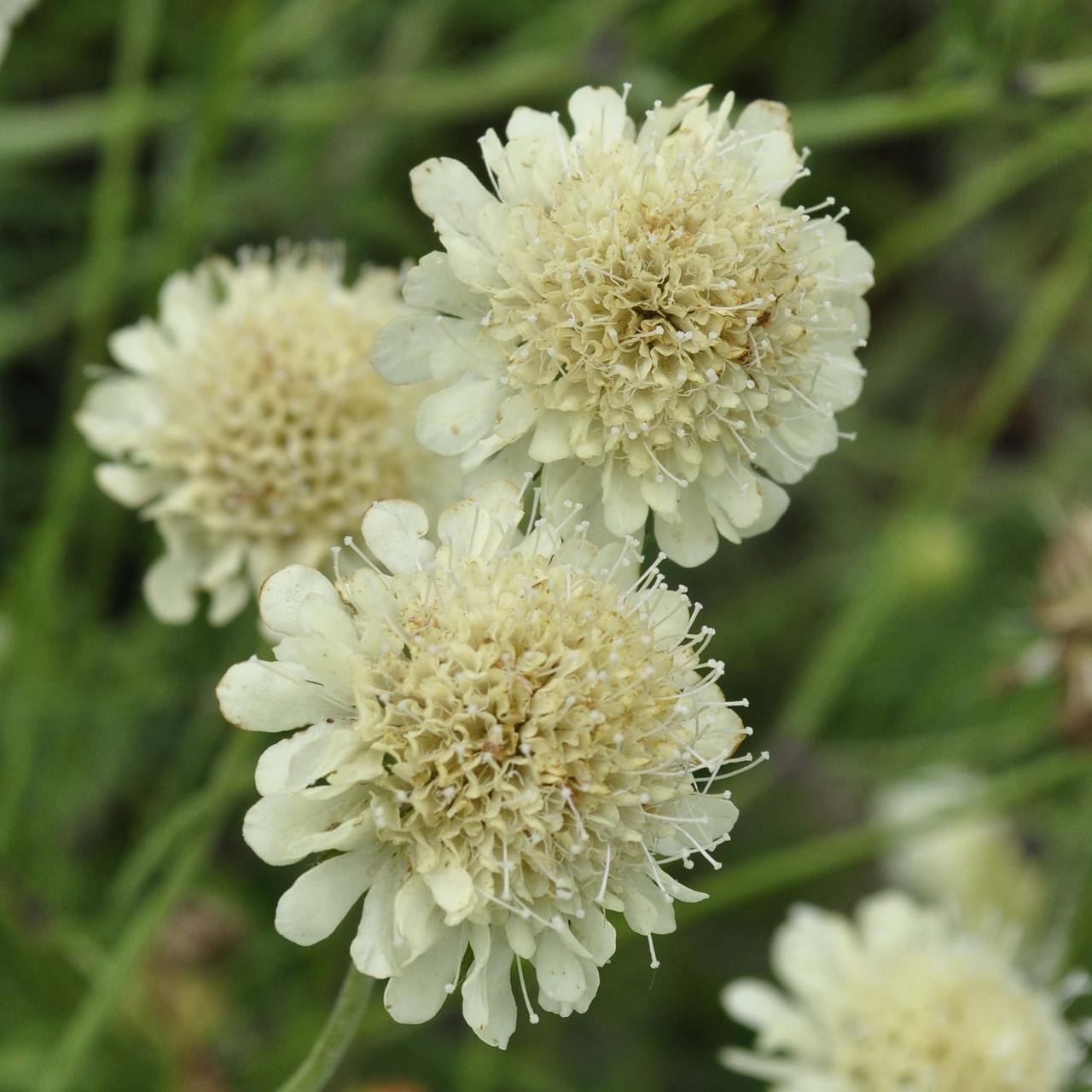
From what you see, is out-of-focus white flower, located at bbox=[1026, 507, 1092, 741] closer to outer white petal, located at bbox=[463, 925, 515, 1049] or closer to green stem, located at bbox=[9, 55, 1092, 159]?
green stem, located at bbox=[9, 55, 1092, 159]

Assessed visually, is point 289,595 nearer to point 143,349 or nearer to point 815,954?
point 143,349

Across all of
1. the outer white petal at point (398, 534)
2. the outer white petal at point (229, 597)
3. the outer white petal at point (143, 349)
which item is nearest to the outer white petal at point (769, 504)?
the outer white petal at point (398, 534)

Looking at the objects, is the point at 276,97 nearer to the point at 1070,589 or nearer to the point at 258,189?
the point at 258,189

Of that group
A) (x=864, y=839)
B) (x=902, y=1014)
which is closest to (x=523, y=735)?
(x=864, y=839)

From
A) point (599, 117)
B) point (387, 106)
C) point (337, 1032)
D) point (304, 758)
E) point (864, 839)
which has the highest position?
point (387, 106)

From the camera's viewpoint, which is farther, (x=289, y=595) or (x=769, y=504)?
(x=769, y=504)
